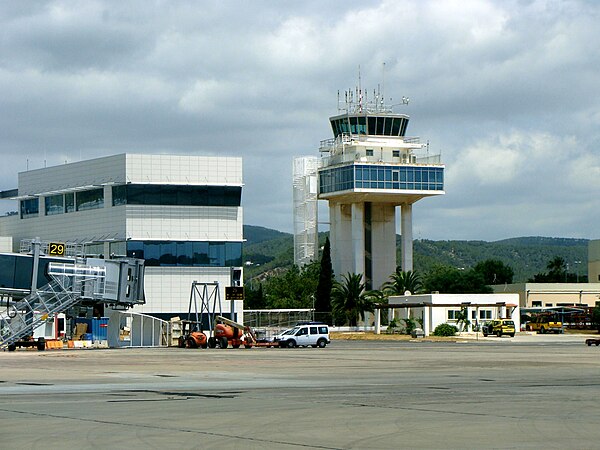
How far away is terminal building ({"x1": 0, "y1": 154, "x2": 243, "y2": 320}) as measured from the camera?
11075 cm

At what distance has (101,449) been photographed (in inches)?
681

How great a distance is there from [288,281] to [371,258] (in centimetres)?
1451

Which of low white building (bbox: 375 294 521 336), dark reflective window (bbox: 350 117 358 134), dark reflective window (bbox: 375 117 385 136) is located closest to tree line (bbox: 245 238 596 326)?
low white building (bbox: 375 294 521 336)

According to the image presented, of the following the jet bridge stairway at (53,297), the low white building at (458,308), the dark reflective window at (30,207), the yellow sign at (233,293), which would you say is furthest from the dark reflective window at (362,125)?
the jet bridge stairway at (53,297)

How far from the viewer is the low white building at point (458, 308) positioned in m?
125

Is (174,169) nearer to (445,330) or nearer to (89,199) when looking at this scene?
(89,199)

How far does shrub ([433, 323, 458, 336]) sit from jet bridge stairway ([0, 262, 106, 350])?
151 feet

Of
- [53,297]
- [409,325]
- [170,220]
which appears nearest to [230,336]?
[53,297]

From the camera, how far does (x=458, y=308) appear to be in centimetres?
12694

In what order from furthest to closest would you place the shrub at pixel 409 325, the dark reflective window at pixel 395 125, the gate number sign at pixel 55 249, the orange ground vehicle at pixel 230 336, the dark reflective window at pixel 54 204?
the dark reflective window at pixel 395 125 < the shrub at pixel 409 325 < the dark reflective window at pixel 54 204 < the gate number sign at pixel 55 249 < the orange ground vehicle at pixel 230 336

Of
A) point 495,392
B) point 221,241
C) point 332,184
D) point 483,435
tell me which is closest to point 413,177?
point 332,184

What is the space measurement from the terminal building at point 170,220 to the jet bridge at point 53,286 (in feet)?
60.8

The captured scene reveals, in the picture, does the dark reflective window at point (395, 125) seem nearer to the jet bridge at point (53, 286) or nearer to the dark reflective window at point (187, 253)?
the dark reflective window at point (187, 253)

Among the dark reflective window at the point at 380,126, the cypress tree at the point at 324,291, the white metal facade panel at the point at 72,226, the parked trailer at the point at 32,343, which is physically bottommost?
the parked trailer at the point at 32,343
